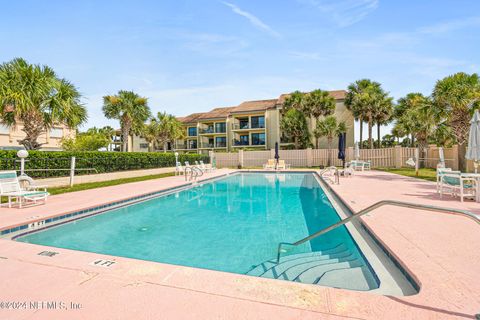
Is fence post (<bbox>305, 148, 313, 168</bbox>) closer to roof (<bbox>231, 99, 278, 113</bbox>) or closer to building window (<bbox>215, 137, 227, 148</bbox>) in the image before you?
roof (<bbox>231, 99, 278, 113</bbox>)

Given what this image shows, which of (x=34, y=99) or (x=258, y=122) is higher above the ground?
(x=258, y=122)

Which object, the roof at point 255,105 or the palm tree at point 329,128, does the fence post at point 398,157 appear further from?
the roof at point 255,105

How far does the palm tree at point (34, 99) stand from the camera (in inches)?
397

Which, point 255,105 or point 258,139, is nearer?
point 258,139

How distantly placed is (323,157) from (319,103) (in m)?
6.41

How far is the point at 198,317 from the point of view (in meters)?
1.96

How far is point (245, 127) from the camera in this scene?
34281 mm

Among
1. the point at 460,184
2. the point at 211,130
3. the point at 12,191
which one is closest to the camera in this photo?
the point at 460,184

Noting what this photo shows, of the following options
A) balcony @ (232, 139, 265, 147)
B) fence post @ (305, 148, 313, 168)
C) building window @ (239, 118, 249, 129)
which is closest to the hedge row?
fence post @ (305, 148, 313, 168)

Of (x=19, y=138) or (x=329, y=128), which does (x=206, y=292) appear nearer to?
(x=329, y=128)

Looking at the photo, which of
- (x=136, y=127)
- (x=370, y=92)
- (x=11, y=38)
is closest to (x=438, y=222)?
(x=11, y=38)

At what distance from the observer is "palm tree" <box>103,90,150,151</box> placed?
20938 millimetres

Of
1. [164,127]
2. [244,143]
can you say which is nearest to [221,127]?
[244,143]

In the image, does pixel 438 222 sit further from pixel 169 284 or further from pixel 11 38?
pixel 11 38
